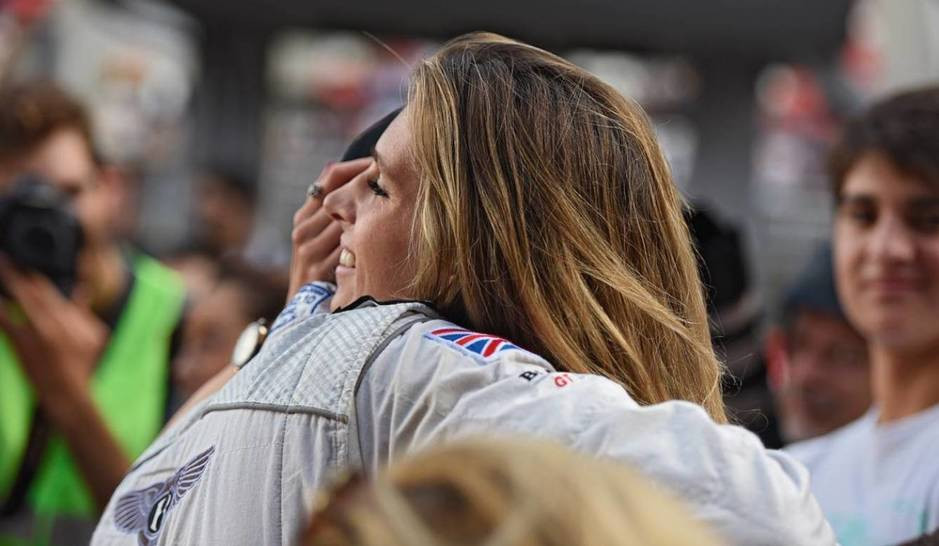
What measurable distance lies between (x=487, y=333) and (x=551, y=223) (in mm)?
140

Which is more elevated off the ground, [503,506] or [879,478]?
[503,506]

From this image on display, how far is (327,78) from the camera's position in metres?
14.1

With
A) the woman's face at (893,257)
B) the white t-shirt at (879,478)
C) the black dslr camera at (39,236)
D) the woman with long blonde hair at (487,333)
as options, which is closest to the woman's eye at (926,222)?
the woman's face at (893,257)

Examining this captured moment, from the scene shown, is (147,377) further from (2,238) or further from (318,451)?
(318,451)

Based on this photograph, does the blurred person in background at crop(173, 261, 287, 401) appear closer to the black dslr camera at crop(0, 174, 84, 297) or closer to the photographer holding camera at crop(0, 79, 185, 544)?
the photographer holding camera at crop(0, 79, 185, 544)

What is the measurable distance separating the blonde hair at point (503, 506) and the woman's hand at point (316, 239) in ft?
3.04

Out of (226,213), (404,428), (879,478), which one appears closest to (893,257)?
(879,478)

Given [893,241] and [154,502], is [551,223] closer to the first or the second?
[154,502]

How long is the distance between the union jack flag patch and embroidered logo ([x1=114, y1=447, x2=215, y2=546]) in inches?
10.8

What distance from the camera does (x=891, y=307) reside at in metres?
2.61

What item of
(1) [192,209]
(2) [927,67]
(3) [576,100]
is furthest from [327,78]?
(3) [576,100]

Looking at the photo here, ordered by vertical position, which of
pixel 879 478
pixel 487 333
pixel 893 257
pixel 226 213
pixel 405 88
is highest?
pixel 405 88

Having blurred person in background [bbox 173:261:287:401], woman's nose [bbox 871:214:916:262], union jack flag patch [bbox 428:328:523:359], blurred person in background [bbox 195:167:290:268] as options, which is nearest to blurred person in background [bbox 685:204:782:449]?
woman's nose [bbox 871:214:916:262]

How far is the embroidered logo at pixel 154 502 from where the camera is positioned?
1.43m
